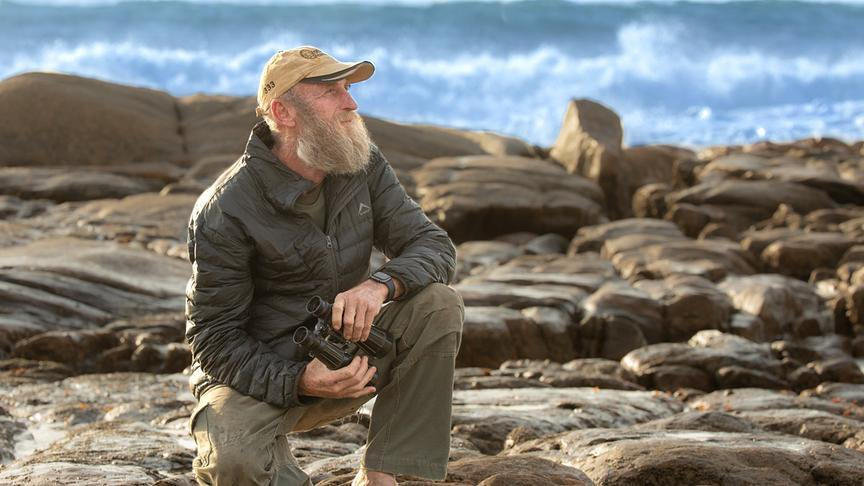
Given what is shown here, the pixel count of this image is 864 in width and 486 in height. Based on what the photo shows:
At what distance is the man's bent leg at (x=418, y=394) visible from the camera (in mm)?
5074

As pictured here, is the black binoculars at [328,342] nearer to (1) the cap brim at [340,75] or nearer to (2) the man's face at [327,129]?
(2) the man's face at [327,129]

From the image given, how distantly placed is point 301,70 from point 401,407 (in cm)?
143

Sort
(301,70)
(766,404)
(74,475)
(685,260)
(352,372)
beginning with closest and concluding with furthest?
(352,372)
(301,70)
(74,475)
(766,404)
(685,260)

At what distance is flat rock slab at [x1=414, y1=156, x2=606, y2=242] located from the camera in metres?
23.0

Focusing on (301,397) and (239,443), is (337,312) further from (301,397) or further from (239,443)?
(239,443)

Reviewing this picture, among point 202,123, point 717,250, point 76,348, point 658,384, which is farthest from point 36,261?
point 202,123

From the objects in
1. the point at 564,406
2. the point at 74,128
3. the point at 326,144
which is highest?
the point at 326,144

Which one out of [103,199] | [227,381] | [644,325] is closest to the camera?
[227,381]

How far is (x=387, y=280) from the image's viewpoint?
5.08 meters

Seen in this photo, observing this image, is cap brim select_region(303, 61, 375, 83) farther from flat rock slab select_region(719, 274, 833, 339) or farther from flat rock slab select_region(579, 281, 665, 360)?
flat rock slab select_region(719, 274, 833, 339)

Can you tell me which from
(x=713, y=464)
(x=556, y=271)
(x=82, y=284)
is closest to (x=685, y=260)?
(x=556, y=271)

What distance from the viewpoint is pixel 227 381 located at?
16.7 feet

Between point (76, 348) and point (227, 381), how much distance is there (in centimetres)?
836

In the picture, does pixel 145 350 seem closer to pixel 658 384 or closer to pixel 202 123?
pixel 658 384
